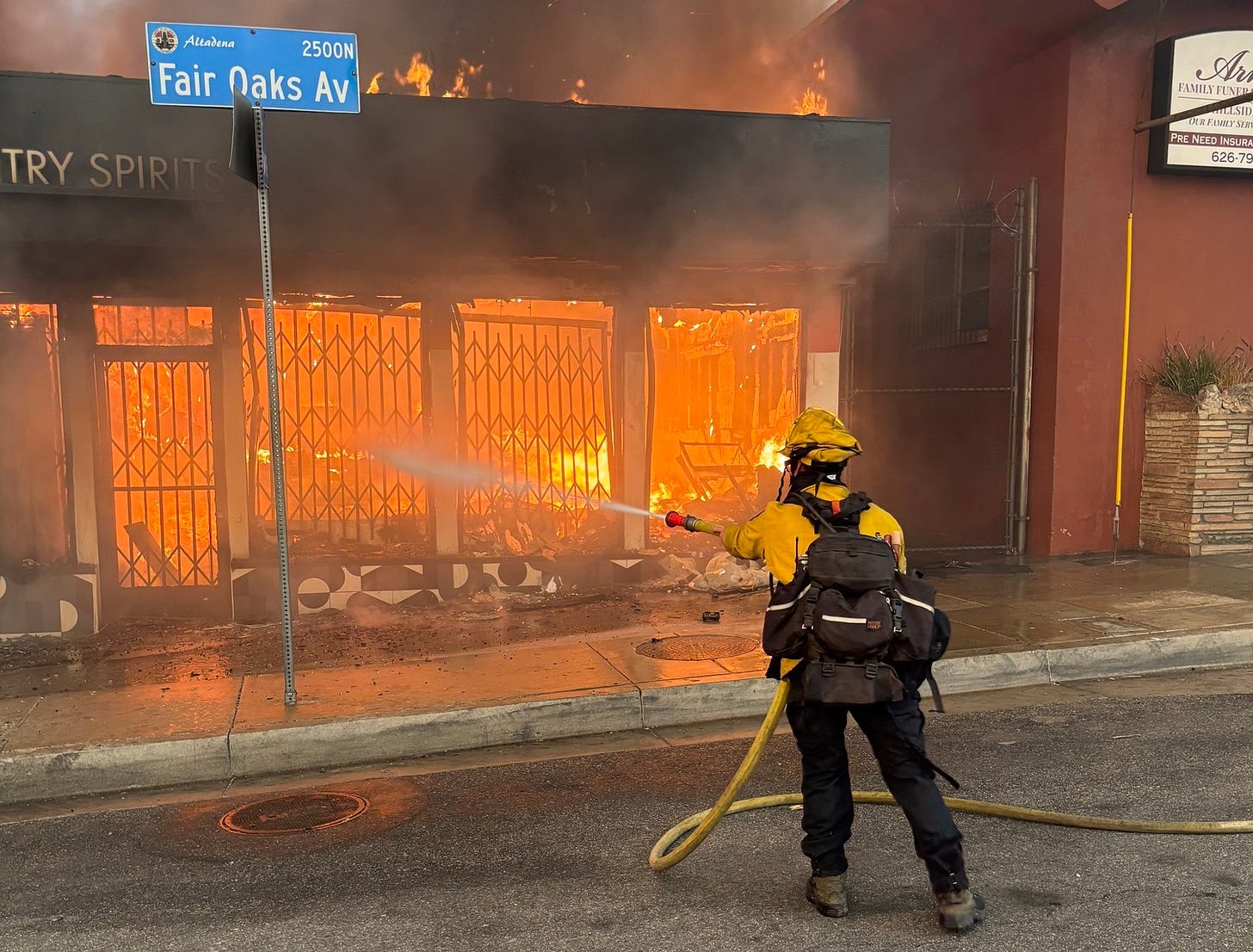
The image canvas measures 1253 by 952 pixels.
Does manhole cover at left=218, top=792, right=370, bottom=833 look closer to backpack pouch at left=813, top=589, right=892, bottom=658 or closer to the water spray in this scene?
the water spray

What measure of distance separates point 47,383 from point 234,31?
3.94 m

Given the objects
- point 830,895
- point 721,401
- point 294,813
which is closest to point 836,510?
point 830,895

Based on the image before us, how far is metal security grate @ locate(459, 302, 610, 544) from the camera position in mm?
8859

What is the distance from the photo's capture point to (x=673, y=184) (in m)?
8.04

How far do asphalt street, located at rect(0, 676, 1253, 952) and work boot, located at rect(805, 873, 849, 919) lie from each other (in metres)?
0.07

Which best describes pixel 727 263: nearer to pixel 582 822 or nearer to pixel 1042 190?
pixel 1042 190

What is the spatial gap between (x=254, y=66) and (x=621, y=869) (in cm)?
457

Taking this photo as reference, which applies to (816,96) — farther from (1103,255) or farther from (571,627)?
(571,627)

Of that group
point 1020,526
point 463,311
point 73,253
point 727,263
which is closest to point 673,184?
point 727,263

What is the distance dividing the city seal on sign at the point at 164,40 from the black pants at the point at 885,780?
15.6ft

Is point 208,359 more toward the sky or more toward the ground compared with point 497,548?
more toward the sky

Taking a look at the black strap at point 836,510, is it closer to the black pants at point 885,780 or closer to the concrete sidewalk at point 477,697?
the black pants at point 885,780

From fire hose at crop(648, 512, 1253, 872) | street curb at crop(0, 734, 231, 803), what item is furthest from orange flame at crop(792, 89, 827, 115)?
street curb at crop(0, 734, 231, 803)

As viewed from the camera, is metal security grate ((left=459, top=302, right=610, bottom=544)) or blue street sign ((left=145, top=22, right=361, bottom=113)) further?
metal security grate ((left=459, top=302, right=610, bottom=544))
